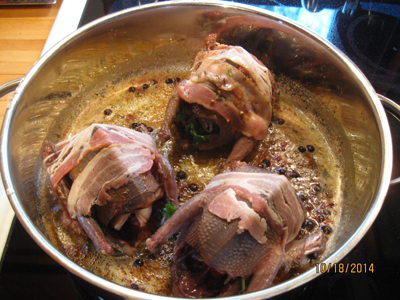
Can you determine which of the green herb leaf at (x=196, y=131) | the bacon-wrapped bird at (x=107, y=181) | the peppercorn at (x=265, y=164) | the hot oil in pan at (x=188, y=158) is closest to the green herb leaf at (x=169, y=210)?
the bacon-wrapped bird at (x=107, y=181)

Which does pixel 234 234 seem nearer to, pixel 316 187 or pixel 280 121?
pixel 316 187

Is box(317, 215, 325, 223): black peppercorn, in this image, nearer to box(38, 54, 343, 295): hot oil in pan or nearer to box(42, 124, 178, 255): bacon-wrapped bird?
box(38, 54, 343, 295): hot oil in pan

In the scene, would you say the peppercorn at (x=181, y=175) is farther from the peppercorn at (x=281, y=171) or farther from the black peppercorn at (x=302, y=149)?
the black peppercorn at (x=302, y=149)

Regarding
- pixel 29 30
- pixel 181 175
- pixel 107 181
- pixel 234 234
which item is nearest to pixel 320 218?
pixel 234 234
